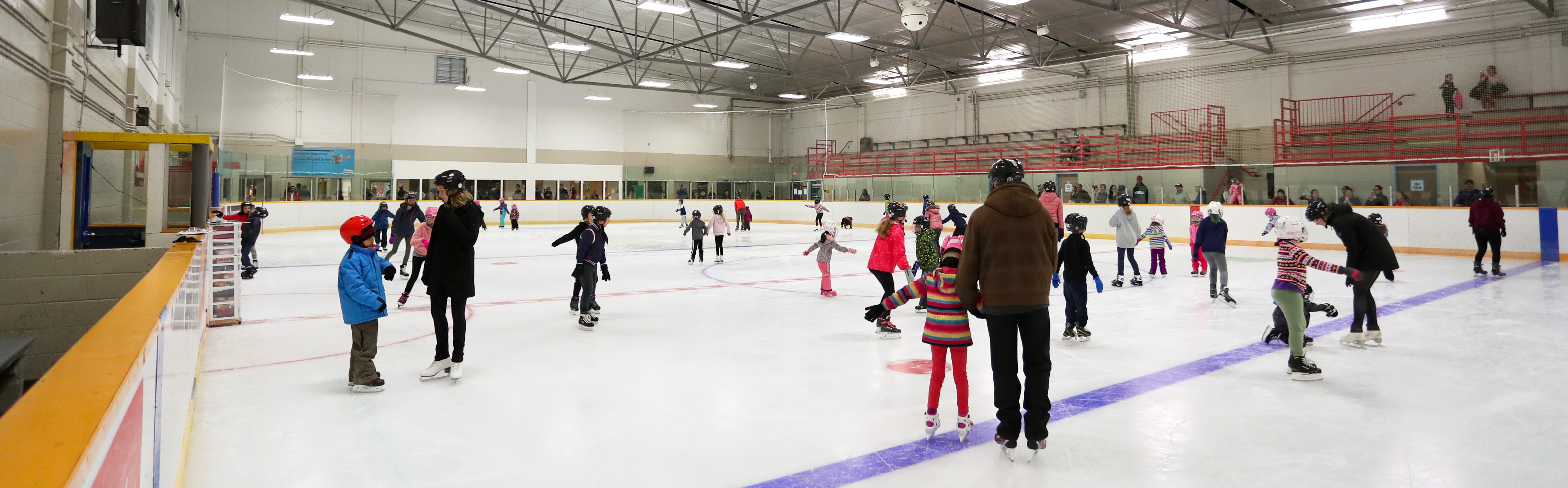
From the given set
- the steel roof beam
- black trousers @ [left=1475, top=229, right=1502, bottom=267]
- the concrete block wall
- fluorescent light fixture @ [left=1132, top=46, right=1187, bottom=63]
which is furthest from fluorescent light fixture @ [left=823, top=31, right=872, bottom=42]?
the concrete block wall

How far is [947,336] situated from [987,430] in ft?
2.06

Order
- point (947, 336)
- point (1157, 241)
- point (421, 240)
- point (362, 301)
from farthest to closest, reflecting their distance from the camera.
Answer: point (1157, 241), point (421, 240), point (362, 301), point (947, 336)

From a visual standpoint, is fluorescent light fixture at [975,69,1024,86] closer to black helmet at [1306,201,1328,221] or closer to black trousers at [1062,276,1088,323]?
black trousers at [1062,276,1088,323]

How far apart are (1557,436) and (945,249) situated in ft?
10.5

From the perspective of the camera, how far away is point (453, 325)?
5.23m

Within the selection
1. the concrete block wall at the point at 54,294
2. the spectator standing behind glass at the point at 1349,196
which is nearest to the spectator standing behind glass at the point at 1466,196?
the spectator standing behind glass at the point at 1349,196

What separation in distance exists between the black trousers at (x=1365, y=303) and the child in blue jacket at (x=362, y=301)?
7.14m

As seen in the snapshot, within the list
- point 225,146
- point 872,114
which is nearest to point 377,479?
point 225,146

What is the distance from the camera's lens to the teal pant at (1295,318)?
5.24m

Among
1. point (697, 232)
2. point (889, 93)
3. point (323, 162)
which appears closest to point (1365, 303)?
point (697, 232)

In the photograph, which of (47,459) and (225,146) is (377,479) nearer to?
(47,459)

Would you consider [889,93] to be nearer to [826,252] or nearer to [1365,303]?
Result: [826,252]

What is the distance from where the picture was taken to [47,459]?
3.17ft

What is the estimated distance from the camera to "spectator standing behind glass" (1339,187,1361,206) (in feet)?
57.8
